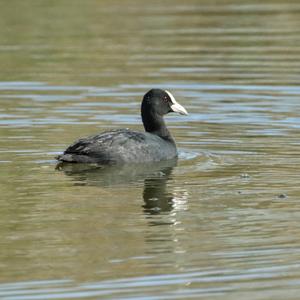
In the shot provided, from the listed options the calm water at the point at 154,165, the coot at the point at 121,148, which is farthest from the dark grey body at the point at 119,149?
the calm water at the point at 154,165

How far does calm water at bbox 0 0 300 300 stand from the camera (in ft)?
28.1

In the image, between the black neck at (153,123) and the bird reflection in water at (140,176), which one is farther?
the black neck at (153,123)

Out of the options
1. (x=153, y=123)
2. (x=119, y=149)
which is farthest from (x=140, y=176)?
(x=153, y=123)

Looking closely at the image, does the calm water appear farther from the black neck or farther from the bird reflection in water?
the black neck

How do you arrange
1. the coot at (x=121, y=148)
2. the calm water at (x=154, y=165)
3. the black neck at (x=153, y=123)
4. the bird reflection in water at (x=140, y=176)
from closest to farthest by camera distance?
the calm water at (x=154, y=165) < the bird reflection in water at (x=140, y=176) < the coot at (x=121, y=148) < the black neck at (x=153, y=123)

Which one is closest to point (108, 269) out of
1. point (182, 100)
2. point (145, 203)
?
point (145, 203)

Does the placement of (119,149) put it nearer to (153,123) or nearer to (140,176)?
(140,176)

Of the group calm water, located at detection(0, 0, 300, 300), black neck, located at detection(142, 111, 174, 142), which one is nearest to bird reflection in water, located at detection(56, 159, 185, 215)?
calm water, located at detection(0, 0, 300, 300)

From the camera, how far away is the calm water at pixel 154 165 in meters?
8.56

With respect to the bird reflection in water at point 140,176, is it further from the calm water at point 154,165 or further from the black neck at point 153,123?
the black neck at point 153,123

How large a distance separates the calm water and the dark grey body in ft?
0.55

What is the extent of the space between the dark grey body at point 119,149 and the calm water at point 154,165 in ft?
0.55

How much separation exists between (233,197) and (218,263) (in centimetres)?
245

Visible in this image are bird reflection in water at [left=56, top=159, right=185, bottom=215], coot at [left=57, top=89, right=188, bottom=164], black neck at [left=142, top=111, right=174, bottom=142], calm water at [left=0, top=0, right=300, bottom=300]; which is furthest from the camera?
black neck at [left=142, top=111, right=174, bottom=142]
